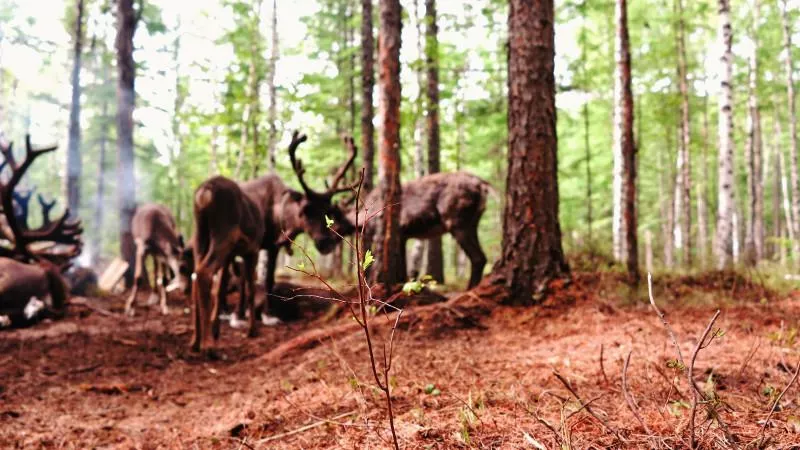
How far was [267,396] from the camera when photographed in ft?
14.3

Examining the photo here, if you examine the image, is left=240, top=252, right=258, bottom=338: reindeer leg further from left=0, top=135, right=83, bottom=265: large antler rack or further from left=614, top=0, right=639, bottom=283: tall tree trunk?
left=614, top=0, right=639, bottom=283: tall tree trunk

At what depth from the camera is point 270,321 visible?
31.1 feet

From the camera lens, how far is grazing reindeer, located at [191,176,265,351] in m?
6.97

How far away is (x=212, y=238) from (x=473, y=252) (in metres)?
4.93

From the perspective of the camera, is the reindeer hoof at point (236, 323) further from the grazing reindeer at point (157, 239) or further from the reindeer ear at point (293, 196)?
the grazing reindeer at point (157, 239)

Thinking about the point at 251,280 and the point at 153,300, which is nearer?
the point at 251,280

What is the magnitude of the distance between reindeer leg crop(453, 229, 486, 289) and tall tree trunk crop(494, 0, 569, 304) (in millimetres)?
3103

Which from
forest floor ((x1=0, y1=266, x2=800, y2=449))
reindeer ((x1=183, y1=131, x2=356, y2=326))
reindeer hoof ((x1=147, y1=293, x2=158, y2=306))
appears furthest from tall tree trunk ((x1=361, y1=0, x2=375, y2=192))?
forest floor ((x1=0, y1=266, x2=800, y2=449))

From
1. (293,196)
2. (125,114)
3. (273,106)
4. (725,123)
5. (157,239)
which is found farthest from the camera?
(273,106)

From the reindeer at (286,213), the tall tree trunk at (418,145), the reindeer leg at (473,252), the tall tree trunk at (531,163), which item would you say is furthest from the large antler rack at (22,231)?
the tall tree trunk at (418,145)

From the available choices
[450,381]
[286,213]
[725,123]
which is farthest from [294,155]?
[725,123]

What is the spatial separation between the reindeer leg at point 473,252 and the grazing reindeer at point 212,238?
4.25 metres

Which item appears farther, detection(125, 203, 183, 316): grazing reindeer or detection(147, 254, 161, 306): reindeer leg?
detection(147, 254, 161, 306): reindeer leg

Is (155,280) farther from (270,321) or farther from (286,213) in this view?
(270,321)
